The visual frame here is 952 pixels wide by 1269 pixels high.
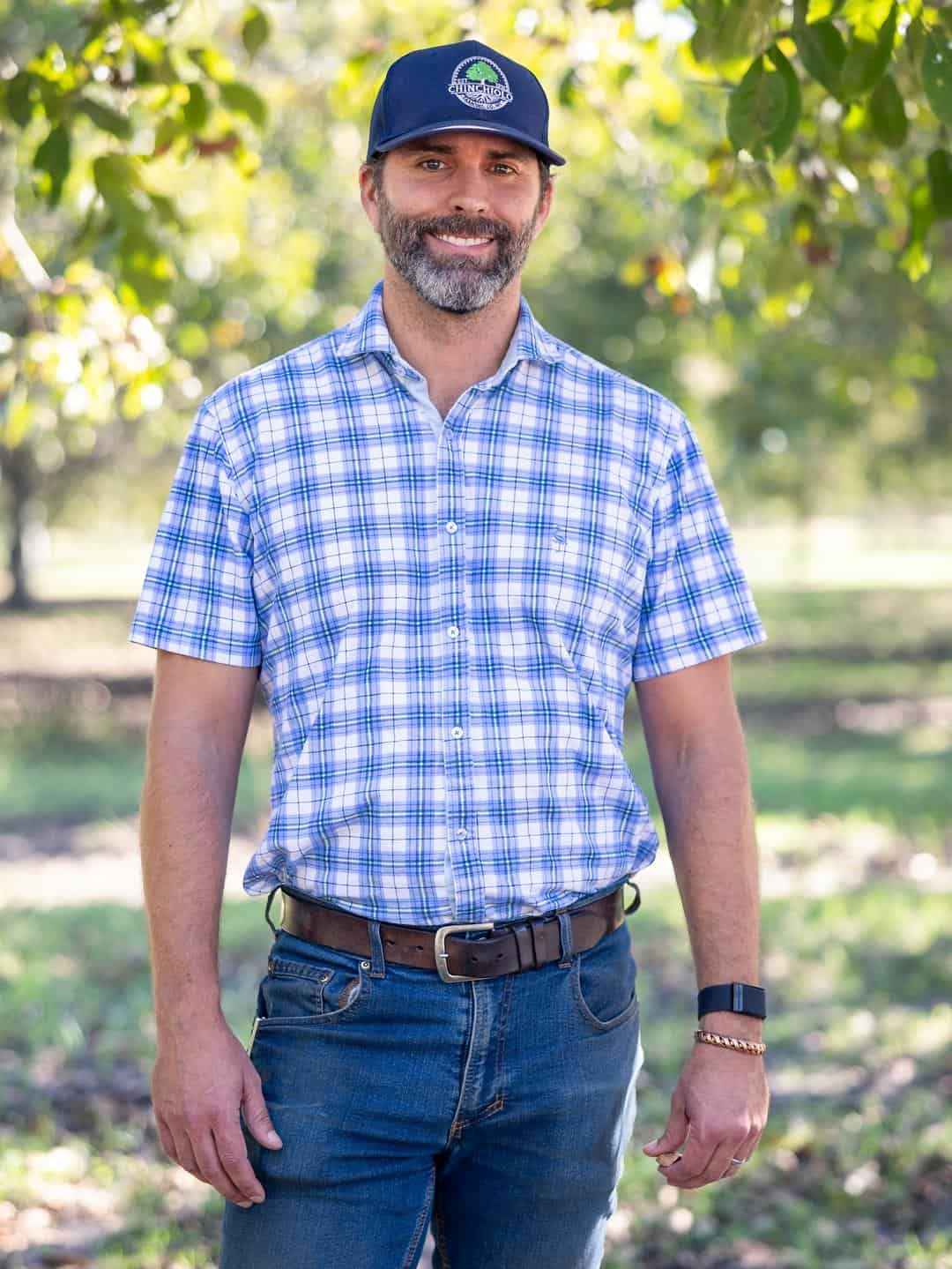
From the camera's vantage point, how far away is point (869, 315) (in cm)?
1288

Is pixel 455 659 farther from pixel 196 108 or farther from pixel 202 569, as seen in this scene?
pixel 196 108

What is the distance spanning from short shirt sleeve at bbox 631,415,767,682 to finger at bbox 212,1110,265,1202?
1.03 m

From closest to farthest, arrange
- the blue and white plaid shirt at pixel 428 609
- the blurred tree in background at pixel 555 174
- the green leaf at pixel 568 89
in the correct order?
the blue and white plaid shirt at pixel 428 609 < the blurred tree in background at pixel 555 174 < the green leaf at pixel 568 89

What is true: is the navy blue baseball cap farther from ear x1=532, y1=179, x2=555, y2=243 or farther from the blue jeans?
the blue jeans

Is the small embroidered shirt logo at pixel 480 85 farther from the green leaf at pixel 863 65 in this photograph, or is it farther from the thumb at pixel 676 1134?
the thumb at pixel 676 1134

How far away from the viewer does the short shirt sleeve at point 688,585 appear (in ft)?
8.76

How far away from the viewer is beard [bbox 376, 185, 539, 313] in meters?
2.54

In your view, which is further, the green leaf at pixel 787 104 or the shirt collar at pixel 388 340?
the green leaf at pixel 787 104

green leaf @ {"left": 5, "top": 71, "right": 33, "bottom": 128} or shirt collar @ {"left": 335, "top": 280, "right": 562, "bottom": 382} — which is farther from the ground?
green leaf @ {"left": 5, "top": 71, "right": 33, "bottom": 128}

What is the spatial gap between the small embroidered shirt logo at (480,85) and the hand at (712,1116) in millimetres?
1614

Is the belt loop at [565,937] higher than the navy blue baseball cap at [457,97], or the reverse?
the navy blue baseball cap at [457,97]

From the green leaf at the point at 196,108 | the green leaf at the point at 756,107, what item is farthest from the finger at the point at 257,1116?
the green leaf at the point at 196,108

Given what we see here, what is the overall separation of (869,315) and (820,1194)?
9.39m

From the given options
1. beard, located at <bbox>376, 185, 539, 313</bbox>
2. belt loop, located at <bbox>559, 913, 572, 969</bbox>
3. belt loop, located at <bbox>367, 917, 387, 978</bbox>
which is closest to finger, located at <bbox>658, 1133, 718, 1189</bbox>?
belt loop, located at <bbox>559, 913, 572, 969</bbox>
